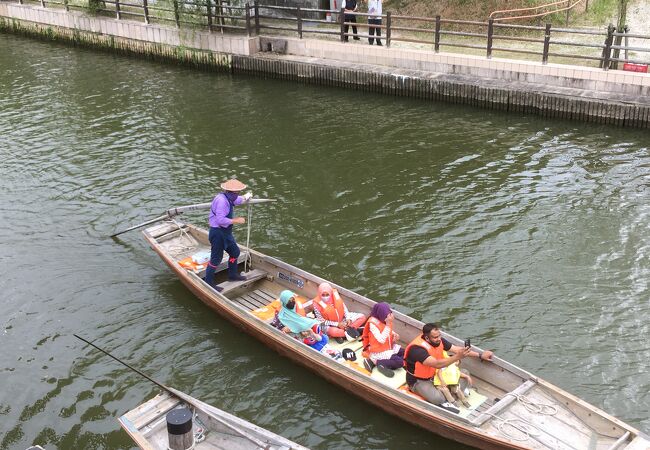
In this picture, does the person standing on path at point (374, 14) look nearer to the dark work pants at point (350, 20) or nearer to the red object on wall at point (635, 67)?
the dark work pants at point (350, 20)

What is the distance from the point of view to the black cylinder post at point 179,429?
8961 millimetres

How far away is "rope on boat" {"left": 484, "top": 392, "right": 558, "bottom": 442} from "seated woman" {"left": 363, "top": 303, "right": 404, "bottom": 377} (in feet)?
6.23

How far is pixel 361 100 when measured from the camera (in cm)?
2552

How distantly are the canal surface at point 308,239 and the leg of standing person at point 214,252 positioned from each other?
0.86 metres

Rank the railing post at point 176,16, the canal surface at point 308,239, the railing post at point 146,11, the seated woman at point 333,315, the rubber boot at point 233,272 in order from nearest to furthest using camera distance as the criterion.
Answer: the canal surface at point 308,239, the seated woman at point 333,315, the rubber boot at point 233,272, the railing post at point 176,16, the railing post at point 146,11

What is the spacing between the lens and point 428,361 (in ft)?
33.9

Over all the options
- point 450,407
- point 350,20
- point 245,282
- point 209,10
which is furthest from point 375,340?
point 209,10

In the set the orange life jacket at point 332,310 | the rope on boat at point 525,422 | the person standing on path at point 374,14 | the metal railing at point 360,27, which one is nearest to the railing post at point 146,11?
the metal railing at point 360,27

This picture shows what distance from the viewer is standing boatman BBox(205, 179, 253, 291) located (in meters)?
13.1

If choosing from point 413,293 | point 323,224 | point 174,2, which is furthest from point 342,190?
point 174,2

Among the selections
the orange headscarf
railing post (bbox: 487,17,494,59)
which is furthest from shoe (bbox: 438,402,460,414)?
railing post (bbox: 487,17,494,59)

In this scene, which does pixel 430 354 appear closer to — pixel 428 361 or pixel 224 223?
pixel 428 361

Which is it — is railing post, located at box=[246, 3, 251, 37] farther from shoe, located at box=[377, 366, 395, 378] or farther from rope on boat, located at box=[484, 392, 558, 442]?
rope on boat, located at box=[484, 392, 558, 442]

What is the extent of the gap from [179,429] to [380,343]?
12.6 ft
